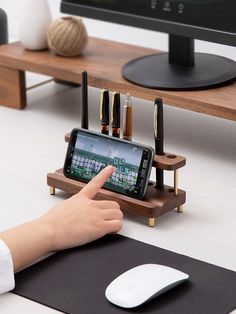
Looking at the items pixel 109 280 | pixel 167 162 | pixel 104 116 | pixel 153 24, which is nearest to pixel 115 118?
pixel 104 116

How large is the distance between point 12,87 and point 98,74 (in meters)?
0.28

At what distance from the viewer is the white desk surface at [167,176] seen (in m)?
1.60

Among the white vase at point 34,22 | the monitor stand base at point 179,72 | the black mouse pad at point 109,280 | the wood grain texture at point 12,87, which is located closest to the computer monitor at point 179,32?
the monitor stand base at point 179,72

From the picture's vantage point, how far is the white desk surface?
1.60 metres

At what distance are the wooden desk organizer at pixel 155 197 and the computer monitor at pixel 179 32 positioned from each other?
393 mm

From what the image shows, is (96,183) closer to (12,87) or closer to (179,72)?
(179,72)

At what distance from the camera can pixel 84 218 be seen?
5.13 ft

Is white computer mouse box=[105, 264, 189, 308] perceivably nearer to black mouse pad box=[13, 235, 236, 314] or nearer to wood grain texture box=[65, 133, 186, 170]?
black mouse pad box=[13, 235, 236, 314]

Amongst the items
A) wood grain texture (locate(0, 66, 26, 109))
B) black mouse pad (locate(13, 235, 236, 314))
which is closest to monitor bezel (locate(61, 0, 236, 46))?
wood grain texture (locate(0, 66, 26, 109))

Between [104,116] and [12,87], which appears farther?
[12,87]

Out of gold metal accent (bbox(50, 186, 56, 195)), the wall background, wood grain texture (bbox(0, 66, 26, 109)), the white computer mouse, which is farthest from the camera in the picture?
the wall background

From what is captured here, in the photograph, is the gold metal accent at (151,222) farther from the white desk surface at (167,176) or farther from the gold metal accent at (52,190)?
the gold metal accent at (52,190)

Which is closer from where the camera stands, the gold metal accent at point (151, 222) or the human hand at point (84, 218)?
the human hand at point (84, 218)

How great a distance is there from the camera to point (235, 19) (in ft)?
6.60
